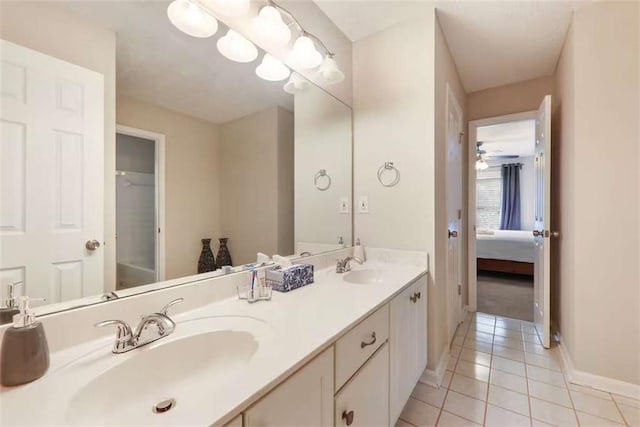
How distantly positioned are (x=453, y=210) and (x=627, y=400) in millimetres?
1467

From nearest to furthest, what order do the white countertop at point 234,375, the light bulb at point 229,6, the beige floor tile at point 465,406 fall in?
1. the white countertop at point 234,375
2. the light bulb at point 229,6
3. the beige floor tile at point 465,406

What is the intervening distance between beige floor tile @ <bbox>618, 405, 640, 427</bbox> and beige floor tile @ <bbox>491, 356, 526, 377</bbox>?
0.45 meters

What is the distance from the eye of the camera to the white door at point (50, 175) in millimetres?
674

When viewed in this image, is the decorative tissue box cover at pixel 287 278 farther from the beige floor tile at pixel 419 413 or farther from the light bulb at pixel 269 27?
the light bulb at pixel 269 27

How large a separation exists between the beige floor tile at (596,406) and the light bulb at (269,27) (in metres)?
2.51

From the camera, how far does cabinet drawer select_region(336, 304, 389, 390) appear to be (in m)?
0.87

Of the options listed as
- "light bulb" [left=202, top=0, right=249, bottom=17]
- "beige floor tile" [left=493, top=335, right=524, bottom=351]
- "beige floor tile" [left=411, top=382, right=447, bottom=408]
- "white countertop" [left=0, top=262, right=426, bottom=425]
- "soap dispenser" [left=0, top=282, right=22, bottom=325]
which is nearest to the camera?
"white countertop" [left=0, top=262, right=426, bottom=425]

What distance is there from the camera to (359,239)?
6.67 feet

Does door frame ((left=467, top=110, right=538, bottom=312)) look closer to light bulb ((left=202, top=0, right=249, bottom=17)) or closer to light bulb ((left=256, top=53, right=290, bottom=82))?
light bulb ((left=256, top=53, right=290, bottom=82))

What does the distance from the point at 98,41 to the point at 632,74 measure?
8.49ft

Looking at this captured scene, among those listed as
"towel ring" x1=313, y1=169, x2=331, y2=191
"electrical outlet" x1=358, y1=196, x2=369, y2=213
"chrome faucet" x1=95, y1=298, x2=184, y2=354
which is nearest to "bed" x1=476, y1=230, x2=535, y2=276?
"electrical outlet" x1=358, y1=196, x2=369, y2=213

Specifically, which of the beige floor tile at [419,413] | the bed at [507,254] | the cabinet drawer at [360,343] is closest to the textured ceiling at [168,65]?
the cabinet drawer at [360,343]

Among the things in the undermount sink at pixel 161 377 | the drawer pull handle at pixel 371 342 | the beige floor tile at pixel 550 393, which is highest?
the undermount sink at pixel 161 377

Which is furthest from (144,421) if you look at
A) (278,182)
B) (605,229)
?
(605,229)
